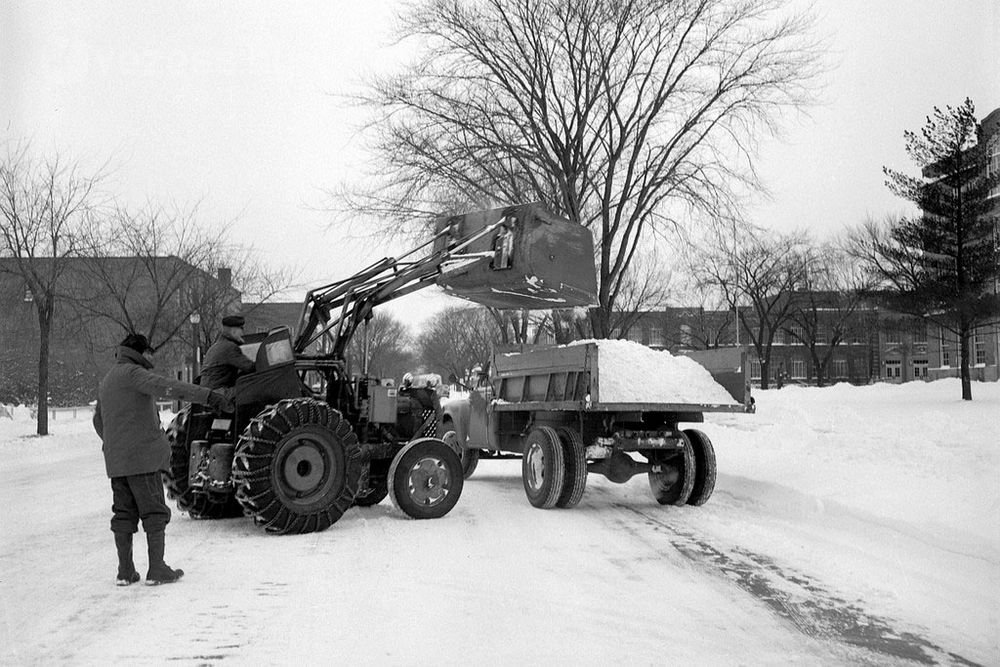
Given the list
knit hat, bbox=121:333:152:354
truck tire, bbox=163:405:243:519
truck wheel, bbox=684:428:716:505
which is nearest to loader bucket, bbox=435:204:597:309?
truck wheel, bbox=684:428:716:505

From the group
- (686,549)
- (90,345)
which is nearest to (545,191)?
(90,345)

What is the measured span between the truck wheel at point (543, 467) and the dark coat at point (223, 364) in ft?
11.5

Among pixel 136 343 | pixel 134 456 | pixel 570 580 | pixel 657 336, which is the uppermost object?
pixel 657 336

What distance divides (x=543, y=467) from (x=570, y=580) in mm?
3748

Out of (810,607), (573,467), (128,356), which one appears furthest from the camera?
(573,467)

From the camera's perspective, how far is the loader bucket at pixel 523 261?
952 centimetres

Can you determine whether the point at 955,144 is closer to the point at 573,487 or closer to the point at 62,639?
the point at 573,487

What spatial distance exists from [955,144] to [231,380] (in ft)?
83.5

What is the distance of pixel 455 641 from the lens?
16.0 feet

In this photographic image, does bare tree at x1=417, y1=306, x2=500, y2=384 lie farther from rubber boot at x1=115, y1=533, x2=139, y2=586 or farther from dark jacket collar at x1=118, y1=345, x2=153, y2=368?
rubber boot at x1=115, y1=533, x2=139, y2=586

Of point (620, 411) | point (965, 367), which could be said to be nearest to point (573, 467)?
point (620, 411)

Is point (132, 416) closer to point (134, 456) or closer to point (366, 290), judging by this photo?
point (134, 456)

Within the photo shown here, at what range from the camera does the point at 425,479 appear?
9.17 meters

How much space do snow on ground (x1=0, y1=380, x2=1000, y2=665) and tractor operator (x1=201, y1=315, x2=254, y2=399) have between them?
1498 mm
